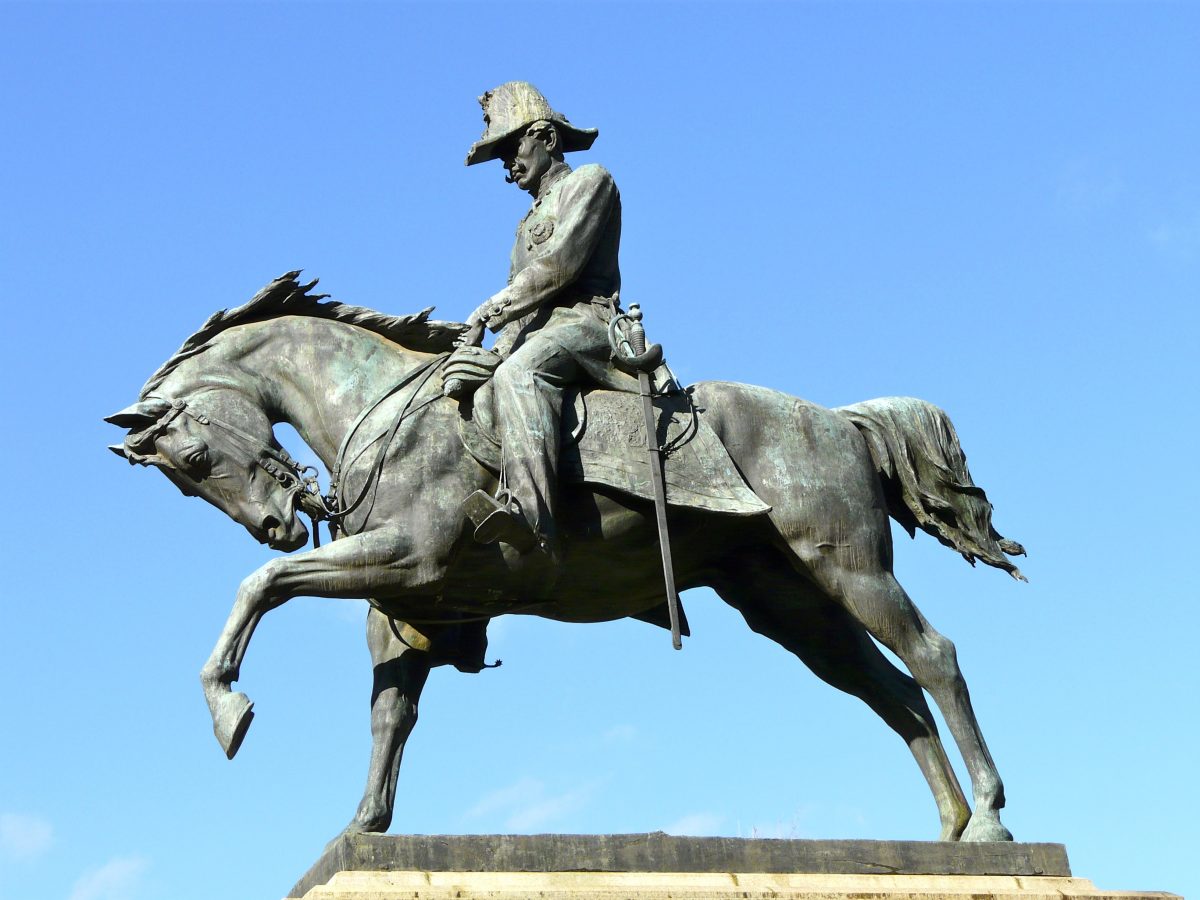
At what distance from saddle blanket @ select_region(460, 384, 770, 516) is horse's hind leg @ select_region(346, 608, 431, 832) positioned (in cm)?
135

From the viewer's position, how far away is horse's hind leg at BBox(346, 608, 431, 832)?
1225 cm

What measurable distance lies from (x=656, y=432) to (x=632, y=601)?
1099mm

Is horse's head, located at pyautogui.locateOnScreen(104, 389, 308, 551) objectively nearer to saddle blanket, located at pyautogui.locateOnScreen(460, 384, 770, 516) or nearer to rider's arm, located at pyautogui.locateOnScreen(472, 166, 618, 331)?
saddle blanket, located at pyautogui.locateOnScreen(460, 384, 770, 516)

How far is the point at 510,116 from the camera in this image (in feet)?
44.4

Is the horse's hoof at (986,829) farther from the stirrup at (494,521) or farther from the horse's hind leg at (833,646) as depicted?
the stirrup at (494,521)

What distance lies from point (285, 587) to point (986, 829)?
4.08m

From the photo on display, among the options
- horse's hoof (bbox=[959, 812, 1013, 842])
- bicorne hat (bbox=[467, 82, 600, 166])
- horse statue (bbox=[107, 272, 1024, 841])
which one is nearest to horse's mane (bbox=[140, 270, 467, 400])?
horse statue (bbox=[107, 272, 1024, 841])

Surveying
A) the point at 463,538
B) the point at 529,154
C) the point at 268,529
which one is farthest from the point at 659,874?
the point at 529,154

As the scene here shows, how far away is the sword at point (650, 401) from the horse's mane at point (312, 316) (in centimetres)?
94

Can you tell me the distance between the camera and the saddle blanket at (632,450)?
40.1 ft

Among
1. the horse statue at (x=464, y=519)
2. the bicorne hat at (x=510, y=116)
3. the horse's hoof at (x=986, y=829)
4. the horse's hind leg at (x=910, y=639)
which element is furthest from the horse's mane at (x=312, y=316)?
the horse's hoof at (x=986, y=829)

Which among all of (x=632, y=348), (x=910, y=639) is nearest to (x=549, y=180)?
(x=632, y=348)

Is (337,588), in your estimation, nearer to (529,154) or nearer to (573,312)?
(573,312)

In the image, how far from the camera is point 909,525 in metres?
13.4
